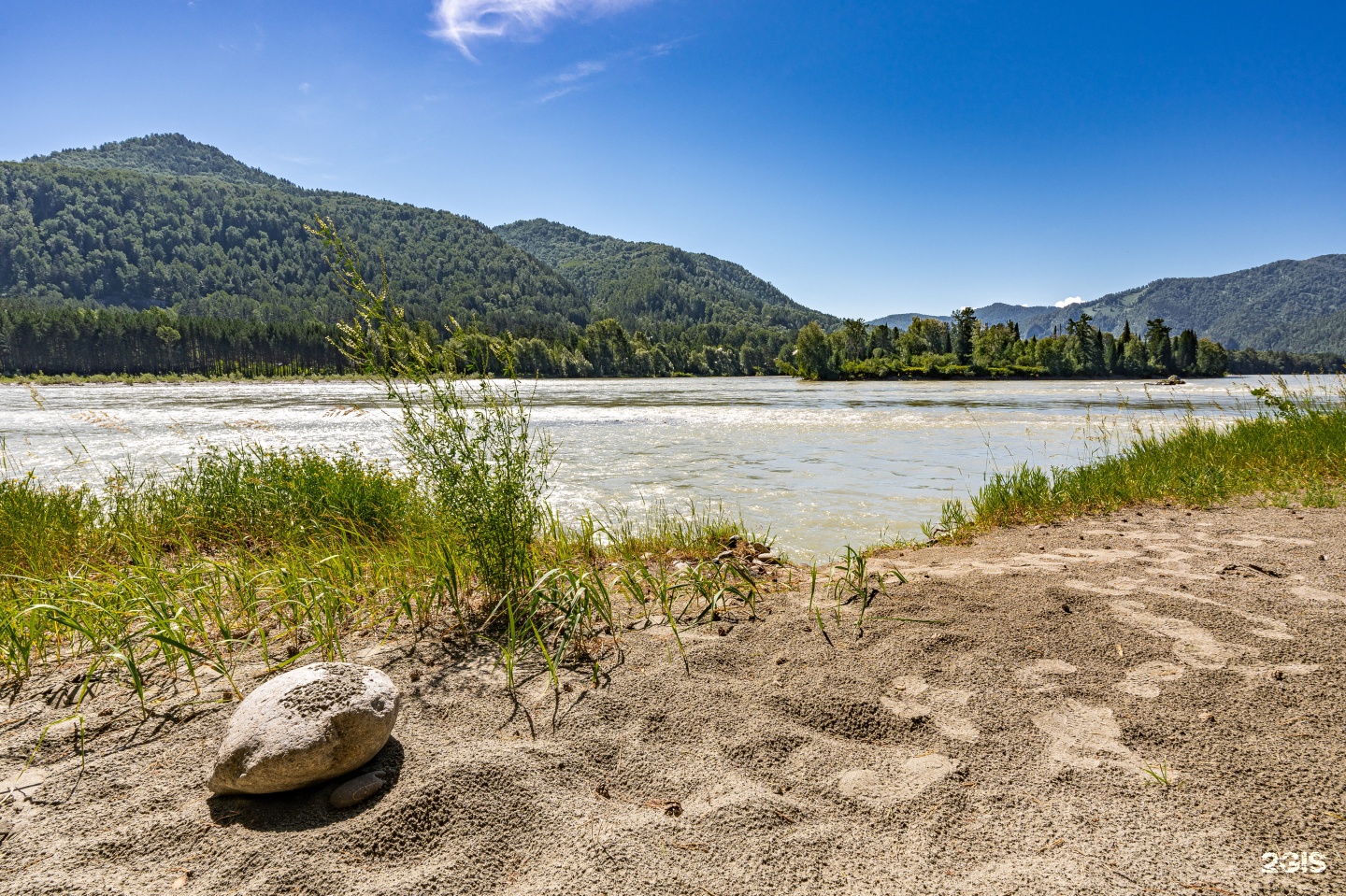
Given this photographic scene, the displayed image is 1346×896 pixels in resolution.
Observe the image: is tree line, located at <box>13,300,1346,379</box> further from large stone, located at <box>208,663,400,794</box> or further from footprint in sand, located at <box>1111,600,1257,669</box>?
large stone, located at <box>208,663,400,794</box>

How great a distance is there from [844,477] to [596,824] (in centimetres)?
1176

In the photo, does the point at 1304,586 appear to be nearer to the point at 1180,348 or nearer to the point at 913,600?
the point at 913,600

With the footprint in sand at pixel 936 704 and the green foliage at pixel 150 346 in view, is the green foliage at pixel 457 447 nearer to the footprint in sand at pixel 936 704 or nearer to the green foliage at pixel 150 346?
the footprint in sand at pixel 936 704

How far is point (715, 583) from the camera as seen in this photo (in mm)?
4793

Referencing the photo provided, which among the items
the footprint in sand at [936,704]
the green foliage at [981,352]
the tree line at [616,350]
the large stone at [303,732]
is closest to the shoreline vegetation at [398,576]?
the large stone at [303,732]

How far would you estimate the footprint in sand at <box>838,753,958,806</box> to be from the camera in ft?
8.59

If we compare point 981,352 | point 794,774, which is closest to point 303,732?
point 794,774

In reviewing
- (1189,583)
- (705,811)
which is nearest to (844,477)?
(1189,583)

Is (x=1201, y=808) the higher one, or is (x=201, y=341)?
(x=201, y=341)

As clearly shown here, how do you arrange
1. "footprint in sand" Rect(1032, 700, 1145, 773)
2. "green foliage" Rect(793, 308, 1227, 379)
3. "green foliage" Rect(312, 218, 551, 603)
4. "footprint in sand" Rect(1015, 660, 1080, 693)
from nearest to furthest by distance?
"footprint in sand" Rect(1032, 700, 1145, 773) → "footprint in sand" Rect(1015, 660, 1080, 693) → "green foliage" Rect(312, 218, 551, 603) → "green foliage" Rect(793, 308, 1227, 379)

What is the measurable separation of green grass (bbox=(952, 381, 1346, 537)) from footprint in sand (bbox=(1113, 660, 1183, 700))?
397 cm

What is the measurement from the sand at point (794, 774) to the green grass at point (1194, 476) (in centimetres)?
412

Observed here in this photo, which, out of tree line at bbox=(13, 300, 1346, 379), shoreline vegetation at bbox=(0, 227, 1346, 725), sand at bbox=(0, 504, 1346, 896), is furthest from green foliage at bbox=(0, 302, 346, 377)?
sand at bbox=(0, 504, 1346, 896)

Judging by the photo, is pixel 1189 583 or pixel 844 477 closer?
pixel 1189 583
